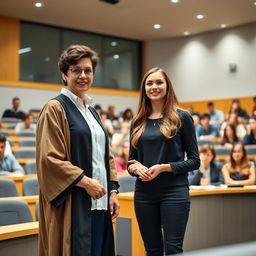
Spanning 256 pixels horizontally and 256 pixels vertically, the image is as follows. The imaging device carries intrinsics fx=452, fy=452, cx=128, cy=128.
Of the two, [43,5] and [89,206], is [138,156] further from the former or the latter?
[43,5]

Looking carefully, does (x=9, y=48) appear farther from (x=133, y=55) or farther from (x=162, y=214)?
(x=162, y=214)

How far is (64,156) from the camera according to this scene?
5.63 ft

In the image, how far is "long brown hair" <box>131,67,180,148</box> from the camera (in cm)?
220

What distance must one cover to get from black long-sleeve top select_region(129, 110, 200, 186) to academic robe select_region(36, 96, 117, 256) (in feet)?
1.91

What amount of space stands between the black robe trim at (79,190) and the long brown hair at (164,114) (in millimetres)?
514

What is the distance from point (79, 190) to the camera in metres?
1.74

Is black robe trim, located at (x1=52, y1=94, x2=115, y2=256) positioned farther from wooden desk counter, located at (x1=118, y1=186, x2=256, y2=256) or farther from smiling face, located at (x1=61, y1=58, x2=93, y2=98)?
wooden desk counter, located at (x1=118, y1=186, x2=256, y2=256)

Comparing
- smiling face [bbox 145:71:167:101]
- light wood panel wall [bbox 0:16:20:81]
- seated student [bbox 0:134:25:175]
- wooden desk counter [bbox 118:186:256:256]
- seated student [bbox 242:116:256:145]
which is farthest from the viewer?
light wood panel wall [bbox 0:16:20:81]

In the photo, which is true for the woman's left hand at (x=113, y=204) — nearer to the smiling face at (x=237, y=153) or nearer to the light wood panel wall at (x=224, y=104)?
the smiling face at (x=237, y=153)

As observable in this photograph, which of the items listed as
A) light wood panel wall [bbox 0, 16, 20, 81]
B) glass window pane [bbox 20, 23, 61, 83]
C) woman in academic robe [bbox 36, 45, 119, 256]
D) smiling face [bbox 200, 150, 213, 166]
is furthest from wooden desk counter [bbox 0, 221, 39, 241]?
glass window pane [bbox 20, 23, 61, 83]

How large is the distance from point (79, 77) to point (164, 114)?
23.8 inches

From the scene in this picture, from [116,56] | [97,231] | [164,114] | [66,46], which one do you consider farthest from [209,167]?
[116,56]

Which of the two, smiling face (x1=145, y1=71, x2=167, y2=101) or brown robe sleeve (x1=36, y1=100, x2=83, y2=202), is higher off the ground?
smiling face (x1=145, y1=71, x2=167, y2=101)

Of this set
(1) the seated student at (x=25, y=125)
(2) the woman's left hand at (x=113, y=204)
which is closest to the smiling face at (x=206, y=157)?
(2) the woman's left hand at (x=113, y=204)
